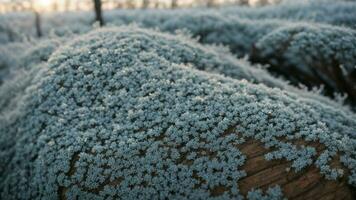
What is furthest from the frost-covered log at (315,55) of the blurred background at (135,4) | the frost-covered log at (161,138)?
the blurred background at (135,4)

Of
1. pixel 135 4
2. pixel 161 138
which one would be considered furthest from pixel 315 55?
pixel 135 4

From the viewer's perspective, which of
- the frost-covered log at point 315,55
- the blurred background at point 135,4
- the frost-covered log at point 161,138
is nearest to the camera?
the frost-covered log at point 161,138

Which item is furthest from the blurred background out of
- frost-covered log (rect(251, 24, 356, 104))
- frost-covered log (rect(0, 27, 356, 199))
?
frost-covered log (rect(0, 27, 356, 199))

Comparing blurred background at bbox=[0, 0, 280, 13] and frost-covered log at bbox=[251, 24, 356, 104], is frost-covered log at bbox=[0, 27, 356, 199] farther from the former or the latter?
blurred background at bbox=[0, 0, 280, 13]

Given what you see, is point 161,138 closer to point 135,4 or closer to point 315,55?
point 315,55

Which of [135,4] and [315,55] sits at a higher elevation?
[315,55]

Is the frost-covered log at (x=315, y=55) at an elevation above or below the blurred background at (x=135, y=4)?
above

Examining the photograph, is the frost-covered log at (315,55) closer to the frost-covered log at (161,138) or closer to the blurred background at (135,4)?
the frost-covered log at (161,138)
